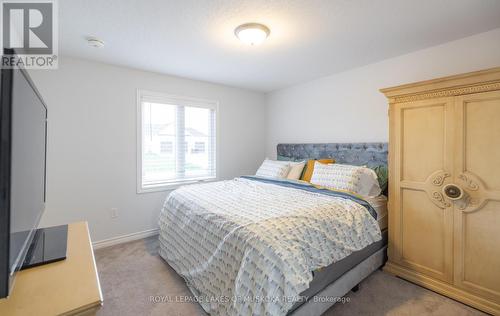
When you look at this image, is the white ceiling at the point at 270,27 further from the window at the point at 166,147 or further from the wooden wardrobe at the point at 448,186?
the window at the point at 166,147

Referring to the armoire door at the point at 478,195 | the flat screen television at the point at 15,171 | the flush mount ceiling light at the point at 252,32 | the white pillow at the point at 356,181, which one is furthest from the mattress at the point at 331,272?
the flush mount ceiling light at the point at 252,32

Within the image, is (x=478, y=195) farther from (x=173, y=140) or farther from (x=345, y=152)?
(x=173, y=140)

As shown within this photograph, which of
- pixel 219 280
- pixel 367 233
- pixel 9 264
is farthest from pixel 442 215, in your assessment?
pixel 9 264

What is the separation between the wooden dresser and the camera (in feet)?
2.33

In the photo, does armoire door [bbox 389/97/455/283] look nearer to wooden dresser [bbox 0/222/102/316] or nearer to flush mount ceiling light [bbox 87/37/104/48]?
wooden dresser [bbox 0/222/102/316]

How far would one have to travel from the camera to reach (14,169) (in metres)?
0.67

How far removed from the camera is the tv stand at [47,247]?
0.96 metres

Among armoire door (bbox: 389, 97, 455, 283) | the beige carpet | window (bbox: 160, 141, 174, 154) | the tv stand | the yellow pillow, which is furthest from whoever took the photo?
window (bbox: 160, 141, 174, 154)

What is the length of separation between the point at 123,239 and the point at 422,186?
344 cm

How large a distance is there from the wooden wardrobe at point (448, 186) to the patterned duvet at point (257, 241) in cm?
44

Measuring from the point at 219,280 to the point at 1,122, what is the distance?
4.68 ft

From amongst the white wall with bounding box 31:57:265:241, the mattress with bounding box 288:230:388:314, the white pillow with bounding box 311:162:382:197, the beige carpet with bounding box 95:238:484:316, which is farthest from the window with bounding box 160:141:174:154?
the mattress with bounding box 288:230:388:314

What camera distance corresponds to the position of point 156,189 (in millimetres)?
3189

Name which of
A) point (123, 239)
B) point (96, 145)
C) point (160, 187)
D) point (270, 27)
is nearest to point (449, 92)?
point (270, 27)
